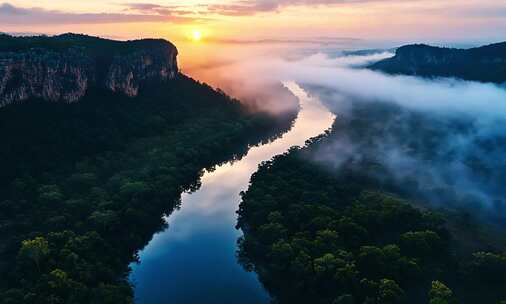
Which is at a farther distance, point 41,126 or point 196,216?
point 41,126

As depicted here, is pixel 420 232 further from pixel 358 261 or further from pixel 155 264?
pixel 155 264

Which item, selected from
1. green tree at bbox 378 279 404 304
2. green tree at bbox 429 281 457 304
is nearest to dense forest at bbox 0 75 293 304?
green tree at bbox 378 279 404 304

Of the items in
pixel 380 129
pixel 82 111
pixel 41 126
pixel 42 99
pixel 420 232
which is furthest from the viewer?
pixel 380 129

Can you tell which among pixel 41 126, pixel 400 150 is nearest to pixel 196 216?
pixel 41 126

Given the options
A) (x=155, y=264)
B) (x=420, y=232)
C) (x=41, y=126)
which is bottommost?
(x=155, y=264)

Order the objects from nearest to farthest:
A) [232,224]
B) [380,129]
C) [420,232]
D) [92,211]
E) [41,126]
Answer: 1. [420,232]
2. [92,211]
3. [232,224]
4. [41,126]
5. [380,129]

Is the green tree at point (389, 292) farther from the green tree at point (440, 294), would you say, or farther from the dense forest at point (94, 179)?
the dense forest at point (94, 179)

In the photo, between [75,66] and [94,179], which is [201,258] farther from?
[75,66]

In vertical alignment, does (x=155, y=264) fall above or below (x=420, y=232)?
below

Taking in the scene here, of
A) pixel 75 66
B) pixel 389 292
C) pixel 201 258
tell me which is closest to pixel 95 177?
pixel 201 258
